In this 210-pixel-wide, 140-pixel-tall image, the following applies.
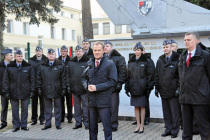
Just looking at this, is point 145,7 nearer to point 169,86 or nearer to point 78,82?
point 78,82

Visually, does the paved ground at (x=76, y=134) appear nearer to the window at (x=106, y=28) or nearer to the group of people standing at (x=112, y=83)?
the group of people standing at (x=112, y=83)

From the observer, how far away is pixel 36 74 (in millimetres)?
8398

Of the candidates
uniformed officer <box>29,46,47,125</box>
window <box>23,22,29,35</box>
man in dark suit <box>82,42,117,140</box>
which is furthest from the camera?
window <box>23,22,29,35</box>

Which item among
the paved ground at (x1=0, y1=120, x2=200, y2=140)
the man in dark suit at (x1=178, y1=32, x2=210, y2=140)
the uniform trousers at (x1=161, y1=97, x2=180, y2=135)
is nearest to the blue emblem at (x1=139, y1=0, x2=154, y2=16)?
the paved ground at (x1=0, y1=120, x2=200, y2=140)

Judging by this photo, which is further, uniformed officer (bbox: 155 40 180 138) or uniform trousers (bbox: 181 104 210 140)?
uniformed officer (bbox: 155 40 180 138)

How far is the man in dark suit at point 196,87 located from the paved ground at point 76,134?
1.72m

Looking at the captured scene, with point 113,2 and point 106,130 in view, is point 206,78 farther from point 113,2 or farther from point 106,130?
point 113,2

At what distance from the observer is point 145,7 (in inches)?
417

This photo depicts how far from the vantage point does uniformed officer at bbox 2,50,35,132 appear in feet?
26.0

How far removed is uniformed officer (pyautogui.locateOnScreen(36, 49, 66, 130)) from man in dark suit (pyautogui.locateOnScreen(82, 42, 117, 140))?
245 cm

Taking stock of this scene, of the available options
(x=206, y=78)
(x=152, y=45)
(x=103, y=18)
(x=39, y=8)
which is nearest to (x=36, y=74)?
(x=152, y=45)

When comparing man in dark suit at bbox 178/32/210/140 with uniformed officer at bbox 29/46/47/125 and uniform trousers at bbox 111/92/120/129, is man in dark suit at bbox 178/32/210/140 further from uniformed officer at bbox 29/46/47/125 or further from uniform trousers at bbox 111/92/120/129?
uniformed officer at bbox 29/46/47/125

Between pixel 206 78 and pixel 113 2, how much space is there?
6.89 metres

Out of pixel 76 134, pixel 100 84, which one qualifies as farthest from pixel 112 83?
pixel 76 134
